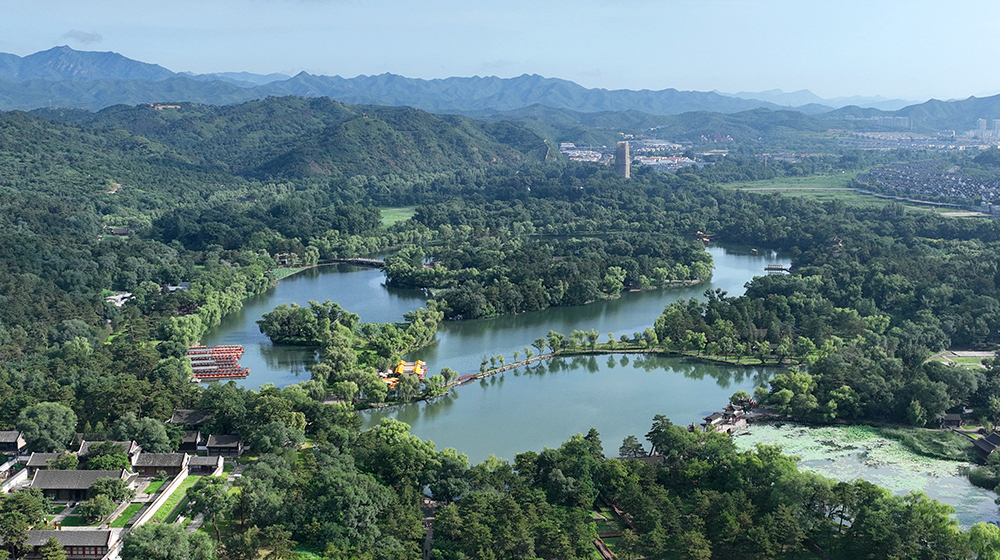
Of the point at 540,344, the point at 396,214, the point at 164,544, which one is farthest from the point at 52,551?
the point at 396,214

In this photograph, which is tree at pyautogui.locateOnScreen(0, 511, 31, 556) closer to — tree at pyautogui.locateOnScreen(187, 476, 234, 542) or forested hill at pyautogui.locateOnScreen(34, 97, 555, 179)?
tree at pyautogui.locateOnScreen(187, 476, 234, 542)

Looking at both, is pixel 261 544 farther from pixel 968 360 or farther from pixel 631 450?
pixel 968 360

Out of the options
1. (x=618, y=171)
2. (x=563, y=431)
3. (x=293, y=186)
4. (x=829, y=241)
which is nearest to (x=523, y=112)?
(x=618, y=171)

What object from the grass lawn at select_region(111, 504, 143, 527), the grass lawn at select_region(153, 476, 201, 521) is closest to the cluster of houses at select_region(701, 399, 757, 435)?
the grass lawn at select_region(153, 476, 201, 521)

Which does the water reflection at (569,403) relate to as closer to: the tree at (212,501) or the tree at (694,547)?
the tree at (694,547)

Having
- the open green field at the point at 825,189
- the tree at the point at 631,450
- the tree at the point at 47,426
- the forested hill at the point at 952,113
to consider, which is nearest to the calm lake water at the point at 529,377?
the tree at the point at 631,450
